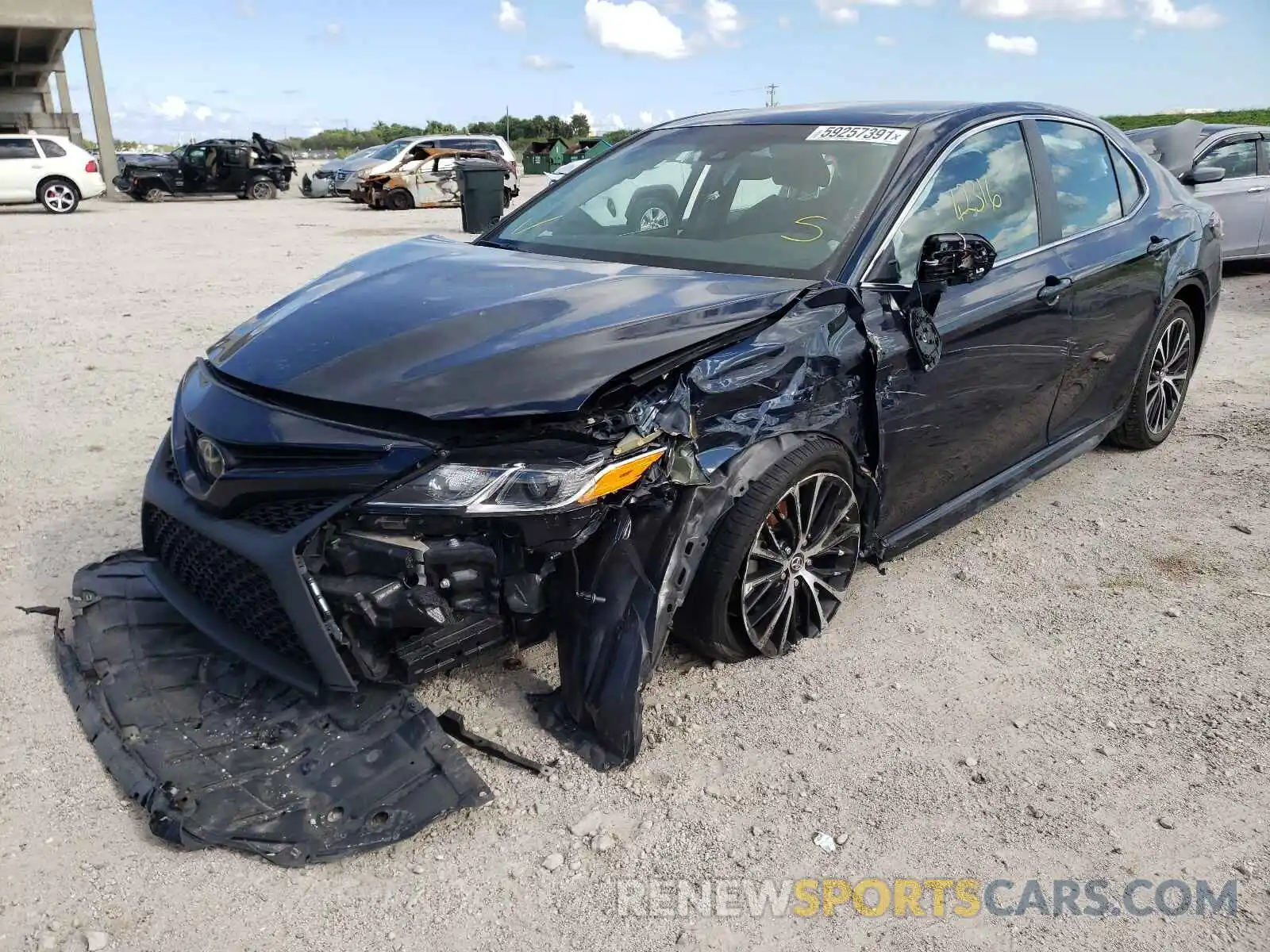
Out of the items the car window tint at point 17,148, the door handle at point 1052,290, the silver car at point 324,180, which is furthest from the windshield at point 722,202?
the silver car at point 324,180

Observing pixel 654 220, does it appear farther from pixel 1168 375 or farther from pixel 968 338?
pixel 1168 375

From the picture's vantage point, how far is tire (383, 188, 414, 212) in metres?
20.9

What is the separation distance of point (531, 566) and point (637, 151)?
2.37 meters

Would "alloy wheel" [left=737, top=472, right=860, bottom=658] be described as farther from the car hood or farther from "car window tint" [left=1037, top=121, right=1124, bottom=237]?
"car window tint" [left=1037, top=121, right=1124, bottom=237]

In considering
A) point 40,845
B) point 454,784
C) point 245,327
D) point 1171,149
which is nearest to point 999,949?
point 454,784

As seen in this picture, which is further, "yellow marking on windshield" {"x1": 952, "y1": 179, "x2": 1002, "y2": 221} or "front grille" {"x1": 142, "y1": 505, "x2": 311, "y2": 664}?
"yellow marking on windshield" {"x1": 952, "y1": 179, "x2": 1002, "y2": 221}

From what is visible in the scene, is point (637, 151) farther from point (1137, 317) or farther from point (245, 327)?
point (1137, 317)

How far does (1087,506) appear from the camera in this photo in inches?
179

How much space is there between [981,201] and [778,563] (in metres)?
1.64

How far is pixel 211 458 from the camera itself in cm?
262

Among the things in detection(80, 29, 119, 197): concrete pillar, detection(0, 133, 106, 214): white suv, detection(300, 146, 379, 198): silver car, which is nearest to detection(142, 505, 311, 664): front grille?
detection(0, 133, 106, 214): white suv

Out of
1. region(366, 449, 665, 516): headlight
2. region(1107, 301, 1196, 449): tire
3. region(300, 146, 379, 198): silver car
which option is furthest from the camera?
region(300, 146, 379, 198): silver car

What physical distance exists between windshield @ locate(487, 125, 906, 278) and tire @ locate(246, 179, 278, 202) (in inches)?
961

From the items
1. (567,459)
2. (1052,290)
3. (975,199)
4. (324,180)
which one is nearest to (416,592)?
(567,459)
